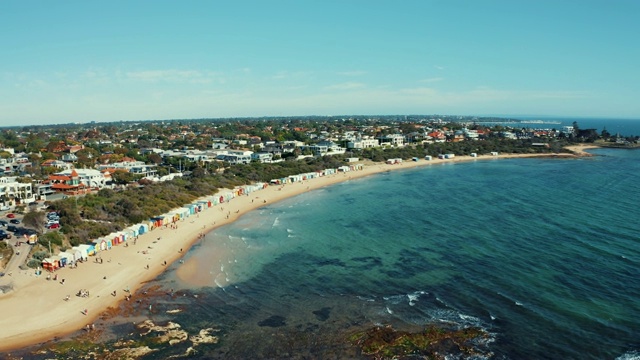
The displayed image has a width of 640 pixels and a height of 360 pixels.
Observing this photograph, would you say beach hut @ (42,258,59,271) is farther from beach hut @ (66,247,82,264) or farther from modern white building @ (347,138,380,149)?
modern white building @ (347,138,380,149)

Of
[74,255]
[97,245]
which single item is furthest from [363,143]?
[74,255]

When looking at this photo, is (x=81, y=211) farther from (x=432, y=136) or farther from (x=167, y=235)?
(x=432, y=136)

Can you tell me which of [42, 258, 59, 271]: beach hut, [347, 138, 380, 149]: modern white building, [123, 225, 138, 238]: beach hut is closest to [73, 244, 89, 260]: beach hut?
[42, 258, 59, 271]: beach hut

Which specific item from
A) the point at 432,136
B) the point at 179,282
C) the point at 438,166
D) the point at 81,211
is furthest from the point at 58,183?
the point at 432,136

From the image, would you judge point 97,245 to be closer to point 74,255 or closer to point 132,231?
point 74,255

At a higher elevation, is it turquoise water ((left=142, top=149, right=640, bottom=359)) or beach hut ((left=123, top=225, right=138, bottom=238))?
beach hut ((left=123, top=225, right=138, bottom=238))

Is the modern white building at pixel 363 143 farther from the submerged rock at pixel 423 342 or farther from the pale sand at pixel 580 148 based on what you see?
the submerged rock at pixel 423 342

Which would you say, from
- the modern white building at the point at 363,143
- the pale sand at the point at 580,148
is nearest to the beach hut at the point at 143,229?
the modern white building at the point at 363,143
